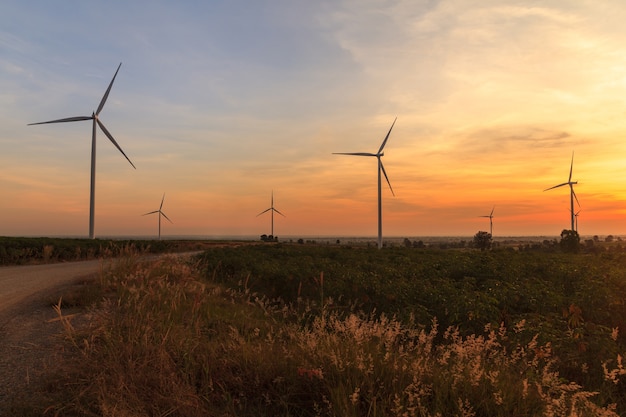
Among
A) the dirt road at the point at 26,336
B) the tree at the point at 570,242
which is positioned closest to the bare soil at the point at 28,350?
the dirt road at the point at 26,336

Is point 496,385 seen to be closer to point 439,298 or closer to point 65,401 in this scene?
point 65,401

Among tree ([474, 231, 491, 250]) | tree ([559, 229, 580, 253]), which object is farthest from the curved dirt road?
tree ([474, 231, 491, 250])

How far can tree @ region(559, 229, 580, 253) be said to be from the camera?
57344 millimetres

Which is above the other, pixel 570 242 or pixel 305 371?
pixel 570 242

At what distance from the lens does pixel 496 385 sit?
536cm

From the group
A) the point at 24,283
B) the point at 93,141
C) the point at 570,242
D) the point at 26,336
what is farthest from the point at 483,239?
the point at 26,336

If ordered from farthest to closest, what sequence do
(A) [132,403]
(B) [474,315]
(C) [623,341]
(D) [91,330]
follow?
(C) [623,341] → (B) [474,315] → (D) [91,330] → (A) [132,403]

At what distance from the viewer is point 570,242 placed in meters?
58.3

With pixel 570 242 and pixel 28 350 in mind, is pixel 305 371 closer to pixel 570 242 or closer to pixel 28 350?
pixel 28 350

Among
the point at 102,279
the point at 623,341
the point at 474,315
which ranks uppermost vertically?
the point at 102,279

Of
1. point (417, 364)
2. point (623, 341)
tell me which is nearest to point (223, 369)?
point (417, 364)

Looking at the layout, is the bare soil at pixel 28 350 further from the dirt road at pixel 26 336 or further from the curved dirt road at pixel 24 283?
the curved dirt road at pixel 24 283

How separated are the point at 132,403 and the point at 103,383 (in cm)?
54

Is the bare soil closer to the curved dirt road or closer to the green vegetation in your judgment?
the green vegetation
